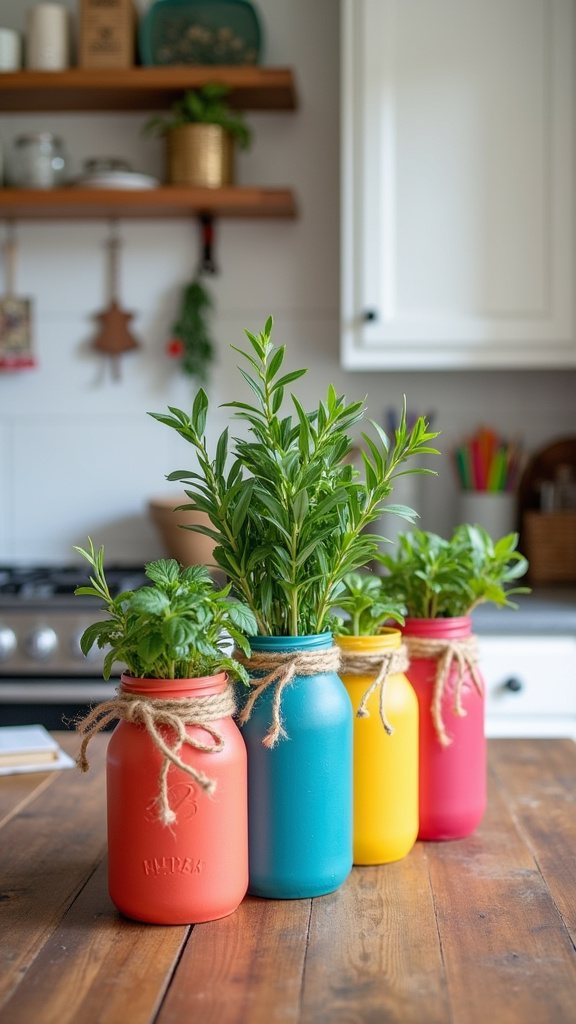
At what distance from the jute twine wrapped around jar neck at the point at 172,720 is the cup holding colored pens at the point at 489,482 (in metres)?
1.88

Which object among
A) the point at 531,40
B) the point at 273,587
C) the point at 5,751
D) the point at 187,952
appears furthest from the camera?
the point at 531,40

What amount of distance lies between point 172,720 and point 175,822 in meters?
0.08

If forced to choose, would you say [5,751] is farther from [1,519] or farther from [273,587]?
[1,519]

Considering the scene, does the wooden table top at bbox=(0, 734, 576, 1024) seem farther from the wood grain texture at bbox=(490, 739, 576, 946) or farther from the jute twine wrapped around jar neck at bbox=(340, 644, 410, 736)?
the jute twine wrapped around jar neck at bbox=(340, 644, 410, 736)

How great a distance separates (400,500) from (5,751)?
1558 millimetres

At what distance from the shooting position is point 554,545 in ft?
8.45

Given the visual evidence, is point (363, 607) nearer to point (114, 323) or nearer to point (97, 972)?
point (97, 972)

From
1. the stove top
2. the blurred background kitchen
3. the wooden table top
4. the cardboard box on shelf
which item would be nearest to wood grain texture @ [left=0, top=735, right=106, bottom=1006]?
the wooden table top

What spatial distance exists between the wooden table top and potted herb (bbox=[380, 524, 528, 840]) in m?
0.05

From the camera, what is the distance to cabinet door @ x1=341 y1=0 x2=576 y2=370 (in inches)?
93.9

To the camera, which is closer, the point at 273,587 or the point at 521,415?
the point at 273,587

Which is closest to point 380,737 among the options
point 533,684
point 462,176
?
point 533,684

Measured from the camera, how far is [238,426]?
2791mm

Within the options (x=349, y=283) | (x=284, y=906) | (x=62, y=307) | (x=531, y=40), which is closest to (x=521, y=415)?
(x=349, y=283)
